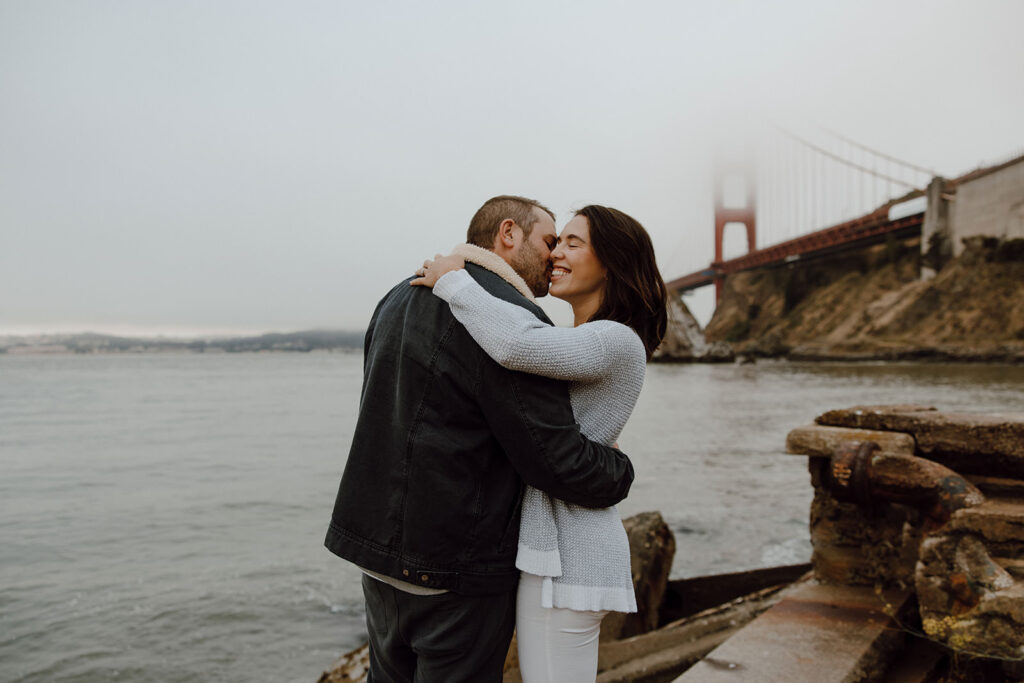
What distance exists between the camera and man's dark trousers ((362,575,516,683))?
1.39 metres

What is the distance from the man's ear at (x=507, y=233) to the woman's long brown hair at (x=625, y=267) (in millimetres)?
176

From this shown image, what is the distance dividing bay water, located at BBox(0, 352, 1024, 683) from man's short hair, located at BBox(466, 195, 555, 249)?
11.4 feet

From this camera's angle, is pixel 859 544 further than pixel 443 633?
Yes

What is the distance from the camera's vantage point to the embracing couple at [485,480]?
136cm

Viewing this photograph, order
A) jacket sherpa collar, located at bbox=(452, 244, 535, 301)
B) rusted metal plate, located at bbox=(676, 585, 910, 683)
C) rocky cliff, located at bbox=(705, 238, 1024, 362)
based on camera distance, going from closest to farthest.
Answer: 1. jacket sherpa collar, located at bbox=(452, 244, 535, 301)
2. rusted metal plate, located at bbox=(676, 585, 910, 683)
3. rocky cliff, located at bbox=(705, 238, 1024, 362)

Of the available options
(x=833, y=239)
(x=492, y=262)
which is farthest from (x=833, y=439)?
(x=833, y=239)

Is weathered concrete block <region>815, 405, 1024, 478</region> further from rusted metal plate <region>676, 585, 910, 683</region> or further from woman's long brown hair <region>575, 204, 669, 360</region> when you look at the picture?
woman's long brown hair <region>575, 204, 669, 360</region>

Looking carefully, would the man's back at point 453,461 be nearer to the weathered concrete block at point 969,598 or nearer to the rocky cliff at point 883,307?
the weathered concrete block at point 969,598

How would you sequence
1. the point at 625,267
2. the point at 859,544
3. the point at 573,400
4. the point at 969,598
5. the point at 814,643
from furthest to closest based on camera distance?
the point at 859,544, the point at 814,643, the point at 969,598, the point at 625,267, the point at 573,400

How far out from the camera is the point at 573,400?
1.50 meters

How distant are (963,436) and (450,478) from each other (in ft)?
8.58

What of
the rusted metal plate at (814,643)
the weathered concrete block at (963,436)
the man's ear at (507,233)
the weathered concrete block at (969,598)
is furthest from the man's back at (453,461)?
the weathered concrete block at (963,436)

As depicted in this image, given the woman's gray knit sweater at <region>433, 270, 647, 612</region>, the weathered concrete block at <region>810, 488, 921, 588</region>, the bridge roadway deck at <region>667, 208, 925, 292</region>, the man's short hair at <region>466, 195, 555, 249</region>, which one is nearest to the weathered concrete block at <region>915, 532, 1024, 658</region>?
the weathered concrete block at <region>810, 488, 921, 588</region>

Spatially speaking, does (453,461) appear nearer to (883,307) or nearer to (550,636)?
(550,636)
